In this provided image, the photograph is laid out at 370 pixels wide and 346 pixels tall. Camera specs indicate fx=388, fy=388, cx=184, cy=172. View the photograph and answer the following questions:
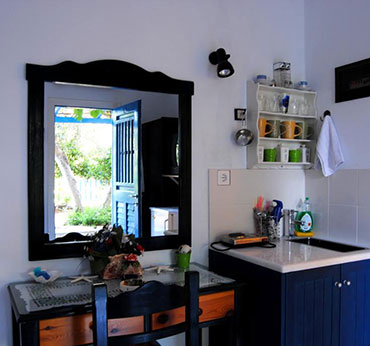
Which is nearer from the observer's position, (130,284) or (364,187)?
(130,284)

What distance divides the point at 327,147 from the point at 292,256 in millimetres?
816

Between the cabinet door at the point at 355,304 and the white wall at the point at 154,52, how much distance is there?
0.79 meters

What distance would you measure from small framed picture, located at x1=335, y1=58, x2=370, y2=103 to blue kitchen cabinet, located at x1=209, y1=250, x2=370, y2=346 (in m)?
0.97

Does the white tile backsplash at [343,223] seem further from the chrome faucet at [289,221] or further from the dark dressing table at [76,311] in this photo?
the dark dressing table at [76,311]

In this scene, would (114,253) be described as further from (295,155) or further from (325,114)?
(325,114)

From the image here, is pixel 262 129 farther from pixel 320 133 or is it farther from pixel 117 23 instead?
pixel 117 23

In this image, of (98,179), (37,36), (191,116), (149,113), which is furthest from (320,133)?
(37,36)

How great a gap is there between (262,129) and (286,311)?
1084 millimetres

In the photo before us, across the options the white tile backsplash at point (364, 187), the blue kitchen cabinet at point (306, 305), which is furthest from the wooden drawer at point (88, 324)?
the white tile backsplash at point (364, 187)

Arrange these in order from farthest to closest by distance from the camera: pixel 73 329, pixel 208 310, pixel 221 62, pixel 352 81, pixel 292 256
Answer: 1. pixel 352 81
2. pixel 221 62
3. pixel 292 256
4. pixel 208 310
5. pixel 73 329

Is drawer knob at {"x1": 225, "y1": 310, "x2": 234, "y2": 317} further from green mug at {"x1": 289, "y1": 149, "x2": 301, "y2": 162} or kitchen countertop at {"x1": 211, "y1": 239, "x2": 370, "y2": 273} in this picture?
green mug at {"x1": 289, "y1": 149, "x2": 301, "y2": 162}

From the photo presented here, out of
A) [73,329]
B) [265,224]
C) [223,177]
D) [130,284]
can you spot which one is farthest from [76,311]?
[265,224]

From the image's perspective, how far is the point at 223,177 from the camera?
2342mm

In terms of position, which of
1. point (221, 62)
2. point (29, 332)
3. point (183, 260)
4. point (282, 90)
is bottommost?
point (29, 332)
